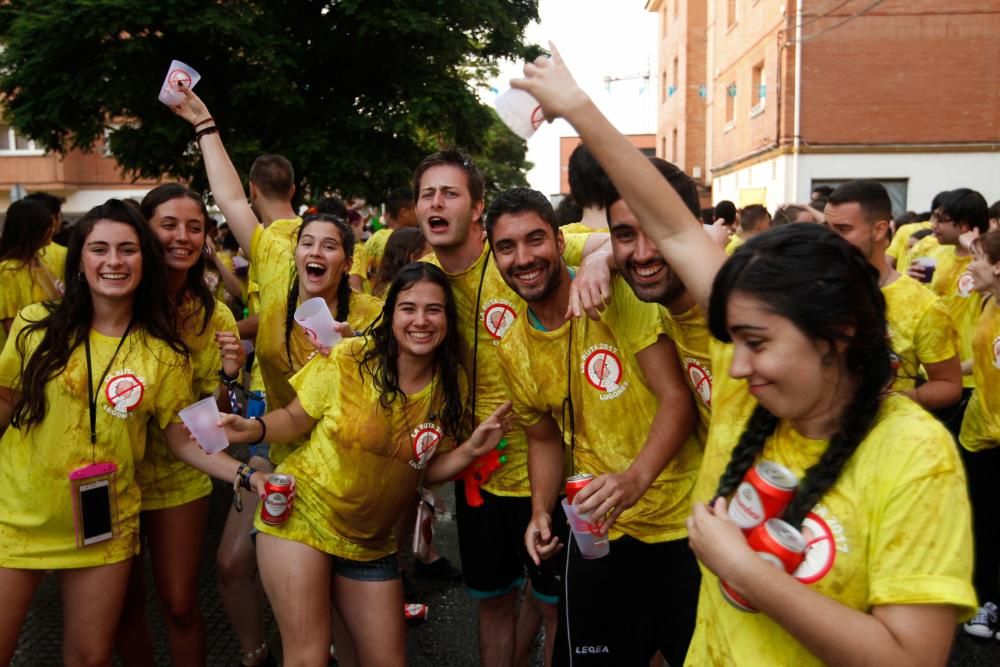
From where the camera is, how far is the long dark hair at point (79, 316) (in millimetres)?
3320

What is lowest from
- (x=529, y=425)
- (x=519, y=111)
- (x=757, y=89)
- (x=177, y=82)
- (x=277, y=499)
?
(x=277, y=499)

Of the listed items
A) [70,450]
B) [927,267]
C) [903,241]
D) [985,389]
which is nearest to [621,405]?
[70,450]

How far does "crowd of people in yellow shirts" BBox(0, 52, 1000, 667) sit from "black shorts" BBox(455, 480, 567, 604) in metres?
0.01

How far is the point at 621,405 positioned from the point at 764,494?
141 cm

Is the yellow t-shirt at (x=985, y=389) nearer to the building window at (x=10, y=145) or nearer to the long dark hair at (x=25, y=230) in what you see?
the long dark hair at (x=25, y=230)

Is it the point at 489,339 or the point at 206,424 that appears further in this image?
the point at 489,339

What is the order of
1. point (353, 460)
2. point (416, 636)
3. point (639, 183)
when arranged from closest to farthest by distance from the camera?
point (639, 183) < point (353, 460) < point (416, 636)

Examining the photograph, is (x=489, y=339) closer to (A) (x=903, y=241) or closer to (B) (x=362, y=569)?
(B) (x=362, y=569)

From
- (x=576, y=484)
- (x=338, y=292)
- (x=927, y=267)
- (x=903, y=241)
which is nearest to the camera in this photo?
(x=576, y=484)

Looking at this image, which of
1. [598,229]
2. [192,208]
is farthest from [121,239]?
[598,229]

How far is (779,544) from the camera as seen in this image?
1709 millimetres

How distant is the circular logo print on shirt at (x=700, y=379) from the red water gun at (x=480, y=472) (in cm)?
107

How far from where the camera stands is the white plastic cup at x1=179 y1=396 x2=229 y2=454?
10.4ft

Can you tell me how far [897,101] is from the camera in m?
20.8
